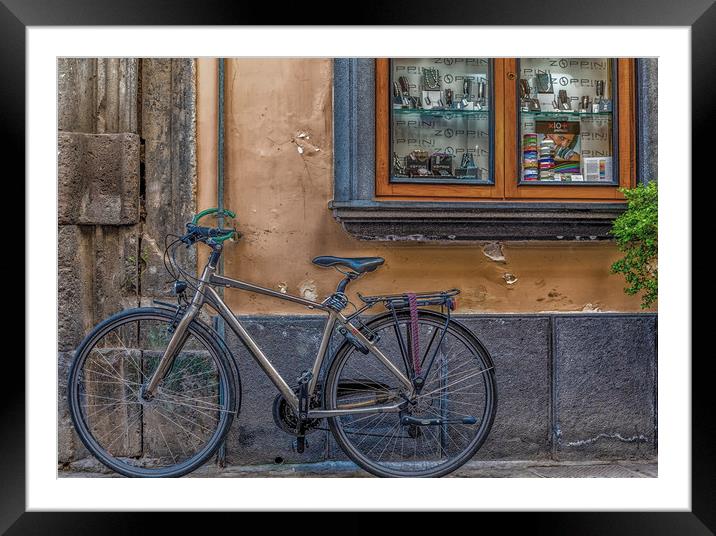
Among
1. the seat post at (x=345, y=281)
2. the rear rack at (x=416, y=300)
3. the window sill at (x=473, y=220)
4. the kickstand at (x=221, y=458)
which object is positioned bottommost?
the kickstand at (x=221, y=458)

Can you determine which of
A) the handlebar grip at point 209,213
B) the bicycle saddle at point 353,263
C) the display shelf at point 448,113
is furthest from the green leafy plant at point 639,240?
the handlebar grip at point 209,213

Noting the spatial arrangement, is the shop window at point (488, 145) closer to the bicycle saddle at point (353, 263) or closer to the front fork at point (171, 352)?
the bicycle saddle at point (353, 263)

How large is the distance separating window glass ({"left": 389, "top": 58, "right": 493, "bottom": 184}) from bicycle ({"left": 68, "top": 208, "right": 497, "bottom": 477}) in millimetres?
→ 967

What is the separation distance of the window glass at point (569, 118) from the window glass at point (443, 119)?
28 centimetres

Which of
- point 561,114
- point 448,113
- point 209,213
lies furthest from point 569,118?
point 209,213

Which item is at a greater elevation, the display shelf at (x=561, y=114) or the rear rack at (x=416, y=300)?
the display shelf at (x=561, y=114)

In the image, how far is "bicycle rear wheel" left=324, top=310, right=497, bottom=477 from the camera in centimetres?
379

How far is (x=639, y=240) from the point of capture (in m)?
4.30

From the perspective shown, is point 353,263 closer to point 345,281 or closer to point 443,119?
point 345,281
